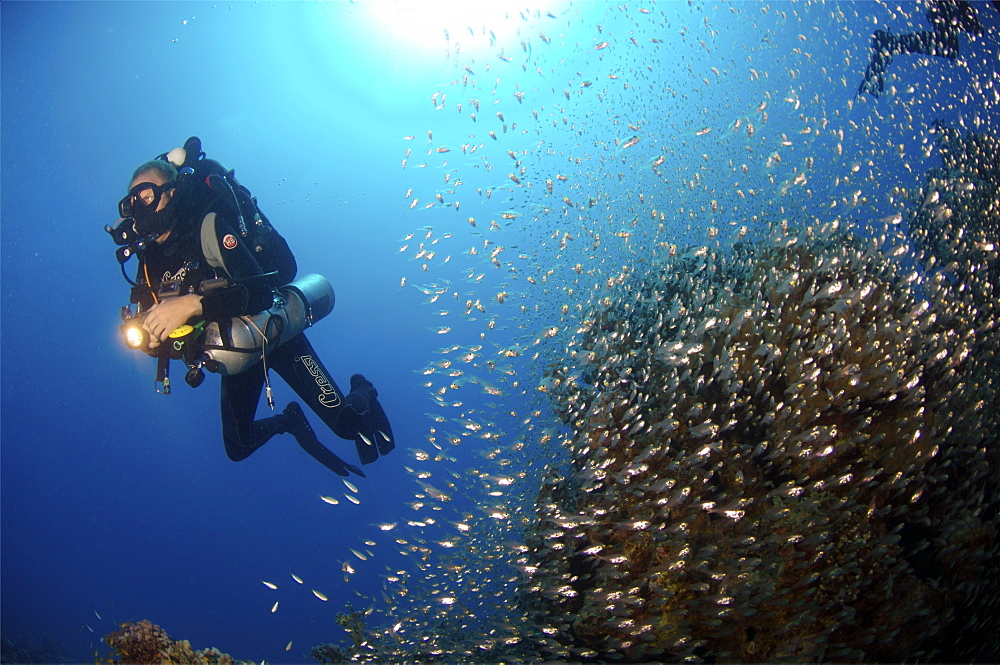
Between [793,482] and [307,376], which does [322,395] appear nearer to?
[307,376]

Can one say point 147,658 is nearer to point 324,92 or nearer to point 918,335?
point 918,335

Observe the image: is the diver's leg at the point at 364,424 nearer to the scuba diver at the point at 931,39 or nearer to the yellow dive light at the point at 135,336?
the yellow dive light at the point at 135,336

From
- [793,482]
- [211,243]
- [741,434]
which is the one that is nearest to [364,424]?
[211,243]

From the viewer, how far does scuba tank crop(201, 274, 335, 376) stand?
464 centimetres

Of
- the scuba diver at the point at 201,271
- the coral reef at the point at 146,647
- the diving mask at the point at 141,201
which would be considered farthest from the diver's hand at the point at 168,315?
the coral reef at the point at 146,647

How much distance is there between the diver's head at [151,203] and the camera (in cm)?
438

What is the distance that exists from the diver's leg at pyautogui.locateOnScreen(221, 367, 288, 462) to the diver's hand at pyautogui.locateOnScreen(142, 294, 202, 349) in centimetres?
162

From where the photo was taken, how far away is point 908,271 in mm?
5066

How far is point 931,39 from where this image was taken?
27.5 ft

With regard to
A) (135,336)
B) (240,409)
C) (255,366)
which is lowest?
(135,336)

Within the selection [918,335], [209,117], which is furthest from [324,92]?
[918,335]

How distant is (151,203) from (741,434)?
6980mm

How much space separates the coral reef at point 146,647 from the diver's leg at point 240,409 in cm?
275

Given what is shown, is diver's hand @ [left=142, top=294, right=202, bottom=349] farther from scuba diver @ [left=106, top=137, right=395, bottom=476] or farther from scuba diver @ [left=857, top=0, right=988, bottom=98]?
scuba diver @ [left=857, top=0, right=988, bottom=98]
